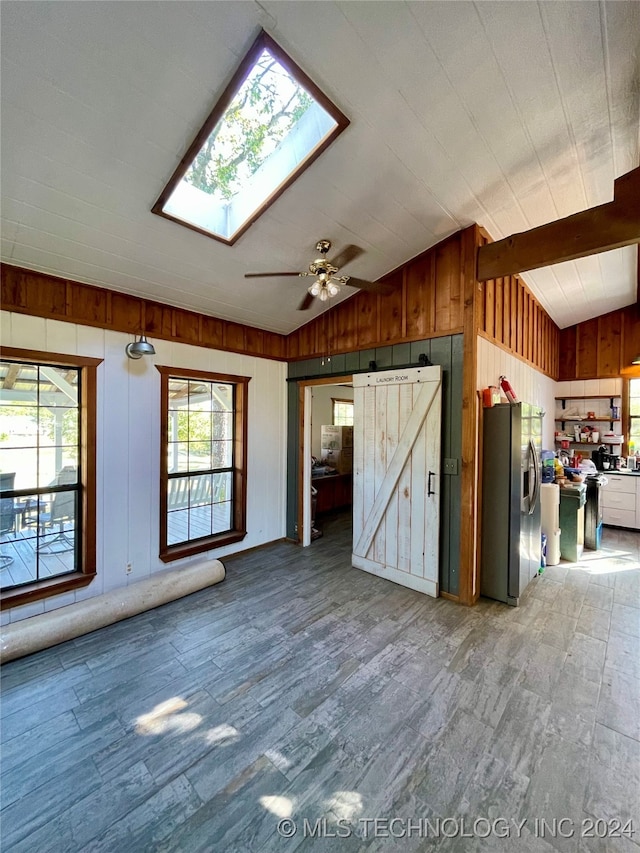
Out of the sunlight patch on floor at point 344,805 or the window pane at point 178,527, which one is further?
the window pane at point 178,527

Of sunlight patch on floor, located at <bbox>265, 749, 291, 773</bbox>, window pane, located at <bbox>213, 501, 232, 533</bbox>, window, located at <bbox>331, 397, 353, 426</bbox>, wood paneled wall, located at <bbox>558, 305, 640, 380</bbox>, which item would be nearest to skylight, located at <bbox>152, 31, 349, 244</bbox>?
window pane, located at <bbox>213, 501, 232, 533</bbox>

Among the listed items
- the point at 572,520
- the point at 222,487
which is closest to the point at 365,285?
the point at 222,487

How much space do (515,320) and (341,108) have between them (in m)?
3.25

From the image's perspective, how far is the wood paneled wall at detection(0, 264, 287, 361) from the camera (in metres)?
2.66

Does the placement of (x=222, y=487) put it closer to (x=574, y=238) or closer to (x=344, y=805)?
(x=344, y=805)

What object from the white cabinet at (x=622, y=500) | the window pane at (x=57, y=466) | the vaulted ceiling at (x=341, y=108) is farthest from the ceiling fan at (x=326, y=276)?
the white cabinet at (x=622, y=500)

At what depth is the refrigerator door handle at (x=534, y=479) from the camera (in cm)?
329

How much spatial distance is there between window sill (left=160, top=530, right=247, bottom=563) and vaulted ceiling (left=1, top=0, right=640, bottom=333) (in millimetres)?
2627

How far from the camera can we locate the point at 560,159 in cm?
251

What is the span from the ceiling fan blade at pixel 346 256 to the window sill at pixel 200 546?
10.5ft

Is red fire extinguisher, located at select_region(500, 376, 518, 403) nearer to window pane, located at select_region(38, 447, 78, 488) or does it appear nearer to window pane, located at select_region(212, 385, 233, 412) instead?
window pane, located at select_region(212, 385, 233, 412)

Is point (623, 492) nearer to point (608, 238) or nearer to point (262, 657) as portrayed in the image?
point (608, 238)

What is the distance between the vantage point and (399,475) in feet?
11.5

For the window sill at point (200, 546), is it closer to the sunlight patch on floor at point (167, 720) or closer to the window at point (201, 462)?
the window at point (201, 462)
